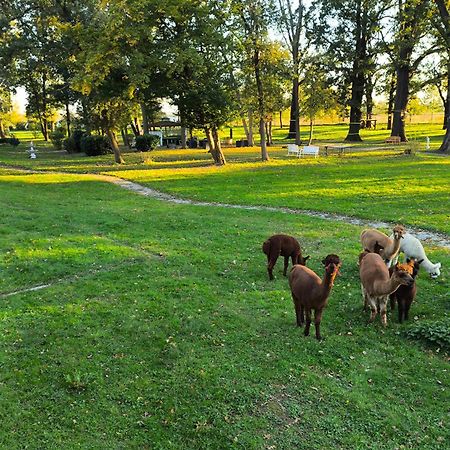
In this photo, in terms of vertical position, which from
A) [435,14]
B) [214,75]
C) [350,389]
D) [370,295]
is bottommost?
[350,389]

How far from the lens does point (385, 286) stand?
6867 millimetres

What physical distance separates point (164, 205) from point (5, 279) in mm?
8988

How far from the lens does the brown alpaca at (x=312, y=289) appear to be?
6.27 meters

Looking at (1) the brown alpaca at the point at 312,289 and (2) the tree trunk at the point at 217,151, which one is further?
(2) the tree trunk at the point at 217,151

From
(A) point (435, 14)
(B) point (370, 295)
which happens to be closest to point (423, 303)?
(B) point (370, 295)

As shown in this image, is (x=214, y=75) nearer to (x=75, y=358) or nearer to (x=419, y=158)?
(x=419, y=158)

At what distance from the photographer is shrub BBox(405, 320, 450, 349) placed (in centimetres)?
663

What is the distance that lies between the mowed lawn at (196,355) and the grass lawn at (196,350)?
0.02 m

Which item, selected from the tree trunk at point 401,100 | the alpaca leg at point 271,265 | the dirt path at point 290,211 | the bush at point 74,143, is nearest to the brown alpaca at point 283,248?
the alpaca leg at point 271,265

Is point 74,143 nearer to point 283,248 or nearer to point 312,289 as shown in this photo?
point 283,248

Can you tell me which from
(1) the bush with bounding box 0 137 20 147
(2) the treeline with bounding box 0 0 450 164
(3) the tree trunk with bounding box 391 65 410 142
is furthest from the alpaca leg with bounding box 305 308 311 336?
(1) the bush with bounding box 0 137 20 147

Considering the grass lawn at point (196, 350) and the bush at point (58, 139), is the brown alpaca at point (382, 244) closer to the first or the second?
the grass lawn at point (196, 350)

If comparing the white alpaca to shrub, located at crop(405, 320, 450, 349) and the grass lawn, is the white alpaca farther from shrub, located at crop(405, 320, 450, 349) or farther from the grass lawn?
shrub, located at crop(405, 320, 450, 349)

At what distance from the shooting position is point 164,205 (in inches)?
696
